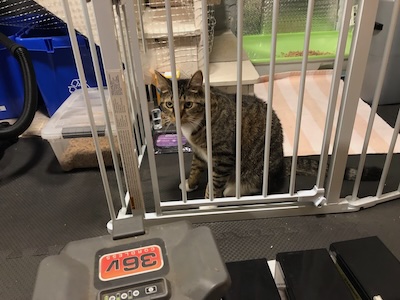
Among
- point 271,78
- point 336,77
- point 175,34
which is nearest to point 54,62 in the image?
point 175,34

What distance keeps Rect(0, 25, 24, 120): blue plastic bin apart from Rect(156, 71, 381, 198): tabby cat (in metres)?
0.90

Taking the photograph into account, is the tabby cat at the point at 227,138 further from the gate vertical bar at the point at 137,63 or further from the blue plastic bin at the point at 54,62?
the blue plastic bin at the point at 54,62

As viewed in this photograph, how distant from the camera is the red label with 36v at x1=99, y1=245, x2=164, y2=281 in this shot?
513 mm

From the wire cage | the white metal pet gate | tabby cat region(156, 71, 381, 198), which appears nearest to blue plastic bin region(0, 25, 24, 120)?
the white metal pet gate

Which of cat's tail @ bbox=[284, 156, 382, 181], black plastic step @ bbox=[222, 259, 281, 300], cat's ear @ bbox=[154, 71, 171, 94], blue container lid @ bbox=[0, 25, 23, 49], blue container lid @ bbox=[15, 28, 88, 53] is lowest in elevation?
cat's tail @ bbox=[284, 156, 382, 181]

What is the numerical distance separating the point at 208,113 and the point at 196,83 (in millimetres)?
144

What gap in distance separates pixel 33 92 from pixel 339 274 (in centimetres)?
126

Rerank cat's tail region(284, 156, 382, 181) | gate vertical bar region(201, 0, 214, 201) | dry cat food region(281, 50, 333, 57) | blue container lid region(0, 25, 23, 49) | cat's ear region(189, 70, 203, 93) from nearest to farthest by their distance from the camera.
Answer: gate vertical bar region(201, 0, 214, 201) → cat's ear region(189, 70, 203, 93) → cat's tail region(284, 156, 382, 181) → blue container lid region(0, 25, 23, 49) → dry cat food region(281, 50, 333, 57)

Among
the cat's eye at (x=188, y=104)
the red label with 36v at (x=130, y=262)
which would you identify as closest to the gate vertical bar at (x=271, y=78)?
the cat's eye at (x=188, y=104)

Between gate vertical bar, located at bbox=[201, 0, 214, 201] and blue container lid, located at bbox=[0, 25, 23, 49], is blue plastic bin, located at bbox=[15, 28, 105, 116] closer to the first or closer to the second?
blue container lid, located at bbox=[0, 25, 23, 49]

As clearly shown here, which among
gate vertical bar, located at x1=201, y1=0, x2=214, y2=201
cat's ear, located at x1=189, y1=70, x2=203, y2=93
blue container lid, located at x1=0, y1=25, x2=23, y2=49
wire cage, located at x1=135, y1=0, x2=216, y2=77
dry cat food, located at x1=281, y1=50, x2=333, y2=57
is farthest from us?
dry cat food, located at x1=281, y1=50, x2=333, y2=57

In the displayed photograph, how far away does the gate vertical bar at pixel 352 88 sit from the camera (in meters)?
0.87

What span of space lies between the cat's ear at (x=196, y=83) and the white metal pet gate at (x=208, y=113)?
6 cm

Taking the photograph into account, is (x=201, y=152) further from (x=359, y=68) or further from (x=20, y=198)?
(x=20, y=198)
